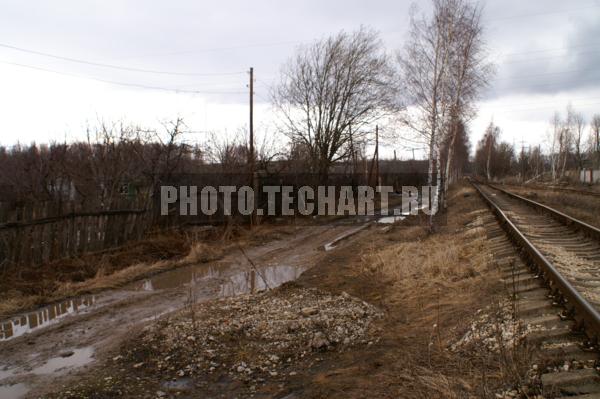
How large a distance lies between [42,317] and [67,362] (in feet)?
7.94

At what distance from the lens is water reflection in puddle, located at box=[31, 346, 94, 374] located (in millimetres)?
4992

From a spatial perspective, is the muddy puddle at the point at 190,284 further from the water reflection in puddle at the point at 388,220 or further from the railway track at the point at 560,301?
the water reflection in puddle at the point at 388,220

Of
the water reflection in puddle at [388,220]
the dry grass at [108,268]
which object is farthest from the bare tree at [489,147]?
the dry grass at [108,268]

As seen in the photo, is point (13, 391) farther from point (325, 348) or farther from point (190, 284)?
point (190, 284)

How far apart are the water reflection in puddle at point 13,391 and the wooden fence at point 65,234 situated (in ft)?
17.5

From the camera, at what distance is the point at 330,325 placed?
5551 millimetres

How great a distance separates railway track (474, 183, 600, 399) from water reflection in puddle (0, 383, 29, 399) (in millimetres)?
4734


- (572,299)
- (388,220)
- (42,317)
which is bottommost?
(42,317)

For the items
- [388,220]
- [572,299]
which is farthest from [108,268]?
[388,220]

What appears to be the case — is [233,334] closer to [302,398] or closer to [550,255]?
[302,398]

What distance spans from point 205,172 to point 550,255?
12292mm

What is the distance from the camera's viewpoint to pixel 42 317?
714 cm

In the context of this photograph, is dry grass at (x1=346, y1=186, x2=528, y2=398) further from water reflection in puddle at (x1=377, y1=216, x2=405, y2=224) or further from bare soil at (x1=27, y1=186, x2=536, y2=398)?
water reflection in puddle at (x1=377, y1=216, x2=405, y2=224)

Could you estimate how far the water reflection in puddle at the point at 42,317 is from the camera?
21.4ft
